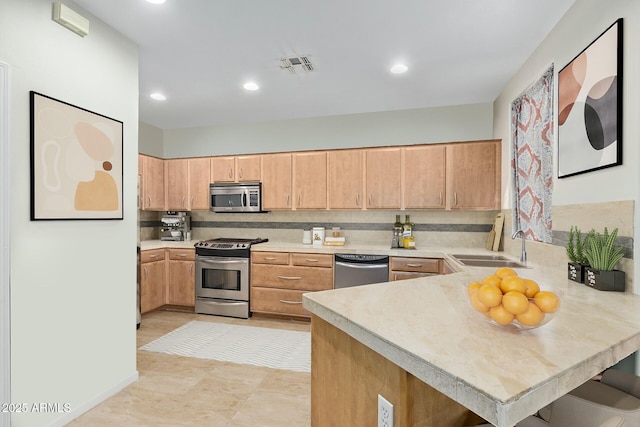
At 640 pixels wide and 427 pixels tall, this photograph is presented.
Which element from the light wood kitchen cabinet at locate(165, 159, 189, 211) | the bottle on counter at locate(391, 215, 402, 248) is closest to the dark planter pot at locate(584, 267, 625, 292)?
the bottle on counter at locate(391, 215, 402, 248)

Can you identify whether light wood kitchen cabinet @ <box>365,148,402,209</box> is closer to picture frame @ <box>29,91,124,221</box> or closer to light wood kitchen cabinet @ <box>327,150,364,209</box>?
light wood kitchen cabinet @ <box>327,150,364,209</box>

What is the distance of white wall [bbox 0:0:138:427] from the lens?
5.81 feet

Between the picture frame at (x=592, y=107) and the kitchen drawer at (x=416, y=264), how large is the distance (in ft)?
5.52

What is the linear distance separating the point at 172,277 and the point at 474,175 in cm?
411

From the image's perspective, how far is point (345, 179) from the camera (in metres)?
4.22

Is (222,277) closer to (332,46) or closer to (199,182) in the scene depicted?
(199,182)

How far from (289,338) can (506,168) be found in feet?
9.86

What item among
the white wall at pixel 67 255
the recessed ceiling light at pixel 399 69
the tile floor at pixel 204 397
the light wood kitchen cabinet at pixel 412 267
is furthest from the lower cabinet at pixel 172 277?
the recessed ceiling light at pixel 399 69

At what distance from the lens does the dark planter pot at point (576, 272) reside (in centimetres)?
179

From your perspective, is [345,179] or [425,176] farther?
[345,179]

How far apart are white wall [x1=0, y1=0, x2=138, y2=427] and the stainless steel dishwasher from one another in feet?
7.17

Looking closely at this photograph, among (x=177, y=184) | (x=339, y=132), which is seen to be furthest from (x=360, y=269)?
(x=177, y=184)

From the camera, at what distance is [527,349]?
898 millimetres

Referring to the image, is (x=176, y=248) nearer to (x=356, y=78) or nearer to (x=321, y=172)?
(x=321, y=172)
